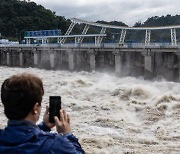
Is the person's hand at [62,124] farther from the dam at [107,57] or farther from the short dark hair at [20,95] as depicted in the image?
the dam at [107,57]

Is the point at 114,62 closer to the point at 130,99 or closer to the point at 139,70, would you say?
the point at 139,70

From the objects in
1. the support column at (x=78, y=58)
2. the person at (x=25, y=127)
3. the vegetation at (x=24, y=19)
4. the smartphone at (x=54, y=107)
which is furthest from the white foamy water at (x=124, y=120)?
the vegetation at (x=24, y=19)

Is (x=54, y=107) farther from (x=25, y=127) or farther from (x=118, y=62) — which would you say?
(x=118, y=62)

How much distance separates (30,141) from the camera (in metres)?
1.96

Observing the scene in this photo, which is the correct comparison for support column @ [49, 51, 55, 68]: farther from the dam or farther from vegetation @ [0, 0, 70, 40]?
vegetation @ [0, 0, 70, 40]

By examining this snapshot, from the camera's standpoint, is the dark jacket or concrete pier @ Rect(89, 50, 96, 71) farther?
concrete pier @ Rect(89, 50, 96, 71)

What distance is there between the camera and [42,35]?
62250 millimetres

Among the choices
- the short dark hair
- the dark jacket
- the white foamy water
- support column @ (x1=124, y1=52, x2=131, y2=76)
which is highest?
the short dark hair

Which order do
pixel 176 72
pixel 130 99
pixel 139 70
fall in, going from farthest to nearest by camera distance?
pixel 139 70 → pixel 176 72 → pixel 130 99

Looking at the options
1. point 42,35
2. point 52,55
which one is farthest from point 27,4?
point 52,55

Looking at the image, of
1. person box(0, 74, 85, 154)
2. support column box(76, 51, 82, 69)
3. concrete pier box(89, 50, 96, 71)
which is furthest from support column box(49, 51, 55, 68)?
person box(0, 74, 85, 154)

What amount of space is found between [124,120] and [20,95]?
43.7 feet

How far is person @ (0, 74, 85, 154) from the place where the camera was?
6.39 feet

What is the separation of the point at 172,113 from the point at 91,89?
33.7 feet
